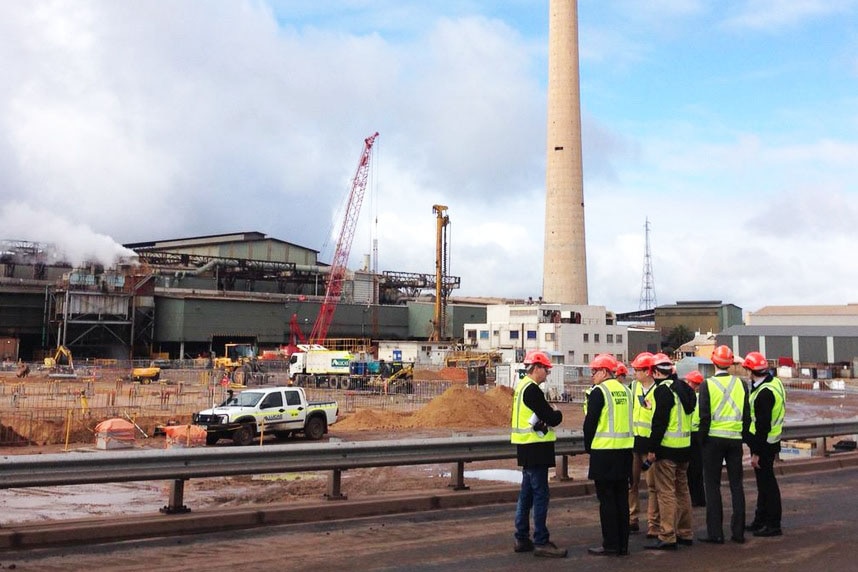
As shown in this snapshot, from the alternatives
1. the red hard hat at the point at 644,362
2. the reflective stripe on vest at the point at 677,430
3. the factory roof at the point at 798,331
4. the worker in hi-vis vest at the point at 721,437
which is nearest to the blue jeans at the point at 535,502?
Answer: the reflective stripe on vest at the point at 677,430

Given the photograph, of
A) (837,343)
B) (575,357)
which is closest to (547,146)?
(575,357)

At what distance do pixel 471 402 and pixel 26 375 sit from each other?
4299 cm

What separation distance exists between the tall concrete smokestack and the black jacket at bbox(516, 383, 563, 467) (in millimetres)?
78903

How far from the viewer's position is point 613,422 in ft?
26.8

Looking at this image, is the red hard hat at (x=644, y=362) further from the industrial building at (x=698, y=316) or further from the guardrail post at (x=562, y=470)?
the industrial building at (x=698, y=316)

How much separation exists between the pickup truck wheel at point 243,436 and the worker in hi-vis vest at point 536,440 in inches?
630

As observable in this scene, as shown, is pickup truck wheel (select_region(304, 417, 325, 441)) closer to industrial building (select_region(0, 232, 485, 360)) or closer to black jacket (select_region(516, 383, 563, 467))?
black jacket (select_region(516, 383, 563, 467))

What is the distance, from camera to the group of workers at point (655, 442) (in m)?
8.12

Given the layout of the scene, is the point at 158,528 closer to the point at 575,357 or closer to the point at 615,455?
the point at 615,455

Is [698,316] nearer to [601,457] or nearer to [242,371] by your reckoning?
[242,371]

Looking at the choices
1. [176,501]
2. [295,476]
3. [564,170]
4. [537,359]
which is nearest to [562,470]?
[537,359]

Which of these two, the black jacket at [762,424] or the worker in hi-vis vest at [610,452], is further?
the black jacket at [762,424]

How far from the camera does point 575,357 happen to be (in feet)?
285

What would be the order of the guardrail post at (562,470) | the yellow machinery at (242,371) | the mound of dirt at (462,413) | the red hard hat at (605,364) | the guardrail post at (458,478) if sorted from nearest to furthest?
the red hard hat at (605,364) → the guardrail post at (458,478) → the guardrail post at (562,470) → the mound of dirt at (462,413) → the yellow machinery at (242,371)
